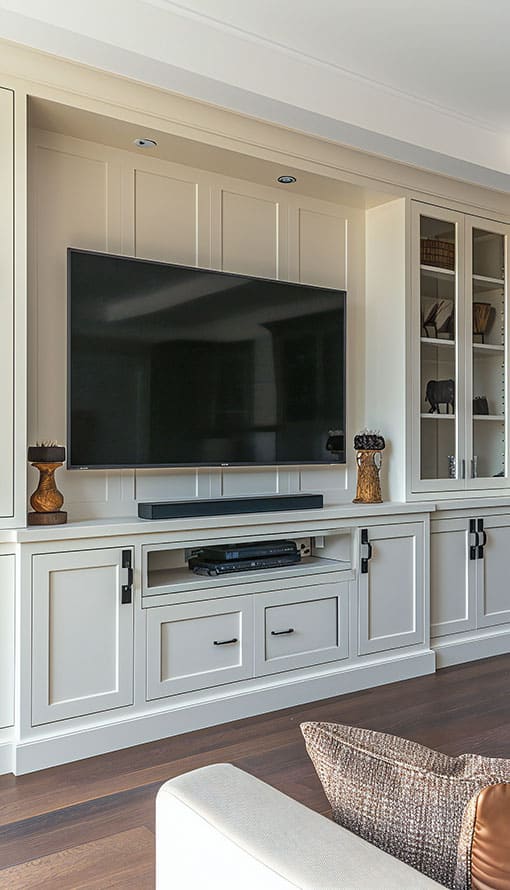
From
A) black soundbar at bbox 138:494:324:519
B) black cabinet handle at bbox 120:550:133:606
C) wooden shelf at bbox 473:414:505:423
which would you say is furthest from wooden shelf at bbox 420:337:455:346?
black cabinet handle at bbox 120:550:133:606

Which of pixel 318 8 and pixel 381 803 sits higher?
pixel 318 8

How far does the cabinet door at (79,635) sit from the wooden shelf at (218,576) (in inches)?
7.3

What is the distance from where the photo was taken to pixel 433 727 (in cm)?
319

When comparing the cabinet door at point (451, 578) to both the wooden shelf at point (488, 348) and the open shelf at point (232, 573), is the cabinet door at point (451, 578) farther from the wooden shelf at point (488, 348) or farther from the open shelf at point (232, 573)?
the wooden shelf at point (488, 348)

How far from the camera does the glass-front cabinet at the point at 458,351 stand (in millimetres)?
4184

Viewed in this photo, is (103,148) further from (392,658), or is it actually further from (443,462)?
(392,658)

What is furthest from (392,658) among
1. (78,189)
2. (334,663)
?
(78,189)

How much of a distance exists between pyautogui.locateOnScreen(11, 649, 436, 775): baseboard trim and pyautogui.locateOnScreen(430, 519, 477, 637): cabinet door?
243 mm

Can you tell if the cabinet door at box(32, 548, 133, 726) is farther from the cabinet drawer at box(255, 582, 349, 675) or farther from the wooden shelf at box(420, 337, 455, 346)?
the wooden shelf at box(420, 337, 455, 346)

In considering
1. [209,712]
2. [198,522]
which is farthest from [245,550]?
[209,712]

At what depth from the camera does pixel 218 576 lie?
3.32 m

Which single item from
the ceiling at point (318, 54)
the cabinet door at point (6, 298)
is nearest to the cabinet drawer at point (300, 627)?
the cabinet door at point (6, 298)

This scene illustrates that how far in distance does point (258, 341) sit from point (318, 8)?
4.65ft

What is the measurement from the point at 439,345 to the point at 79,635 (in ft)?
8.15
